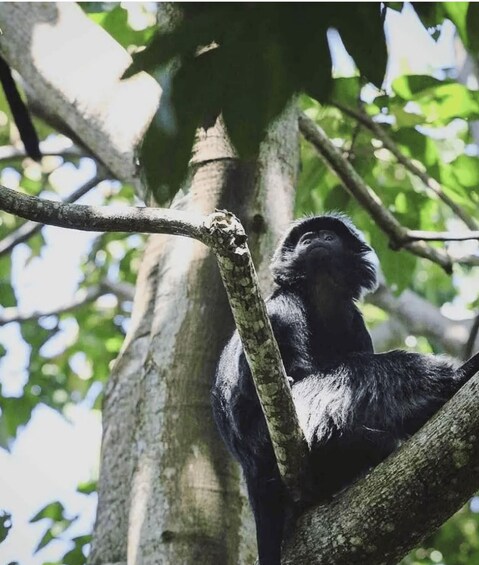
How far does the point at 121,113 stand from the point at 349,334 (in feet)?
5.92

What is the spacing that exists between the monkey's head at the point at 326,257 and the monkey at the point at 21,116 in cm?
129

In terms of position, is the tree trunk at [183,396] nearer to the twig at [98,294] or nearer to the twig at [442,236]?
the twig at [442,236]

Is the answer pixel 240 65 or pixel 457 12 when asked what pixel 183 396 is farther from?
pixel 240 65

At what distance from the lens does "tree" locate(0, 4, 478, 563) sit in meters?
2.68

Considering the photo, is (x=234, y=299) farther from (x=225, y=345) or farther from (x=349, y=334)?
(x=349, y=334)

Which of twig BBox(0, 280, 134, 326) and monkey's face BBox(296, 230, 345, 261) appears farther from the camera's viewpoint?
twig BBox(0, 280, 134, 326)

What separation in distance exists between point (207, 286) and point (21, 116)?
1231 millimetres

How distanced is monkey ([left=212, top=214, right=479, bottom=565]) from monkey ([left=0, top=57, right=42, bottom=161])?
1.38m

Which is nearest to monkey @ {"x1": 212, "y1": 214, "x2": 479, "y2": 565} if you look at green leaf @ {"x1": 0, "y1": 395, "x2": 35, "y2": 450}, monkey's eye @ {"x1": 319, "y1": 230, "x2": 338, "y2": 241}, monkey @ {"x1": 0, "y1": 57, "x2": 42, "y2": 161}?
monkey's eye @ {"x1": 319, "y1": 230, "x2": 338, "y2": 241}

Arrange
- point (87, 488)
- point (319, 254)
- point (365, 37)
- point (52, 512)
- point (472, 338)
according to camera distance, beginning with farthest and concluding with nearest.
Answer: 1. point (87, 488)
2. point (52, 512)
3. point (472, 338)
4. point (319, 254)
5. point (365, 37)

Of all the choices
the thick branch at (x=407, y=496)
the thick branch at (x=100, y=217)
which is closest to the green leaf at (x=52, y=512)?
the thick branch at (x=407, y=496)

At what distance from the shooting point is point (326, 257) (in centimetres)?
438

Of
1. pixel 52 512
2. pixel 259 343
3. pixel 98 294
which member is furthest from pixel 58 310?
pixel 259 343

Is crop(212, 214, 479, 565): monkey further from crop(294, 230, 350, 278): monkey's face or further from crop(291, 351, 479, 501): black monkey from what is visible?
crop(294, 230, 350, 278): monkey's face
